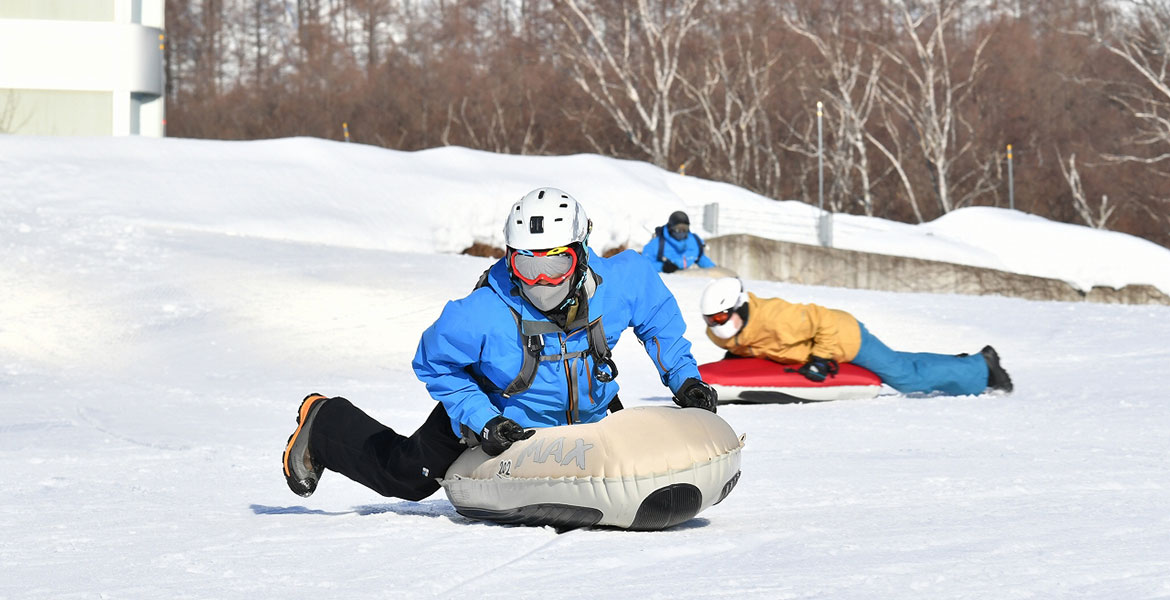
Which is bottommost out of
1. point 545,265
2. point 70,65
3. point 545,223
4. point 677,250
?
point 545,265

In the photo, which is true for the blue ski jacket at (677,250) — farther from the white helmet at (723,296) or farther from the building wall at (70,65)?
the building wall at (70,65)

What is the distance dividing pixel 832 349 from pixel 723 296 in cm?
76

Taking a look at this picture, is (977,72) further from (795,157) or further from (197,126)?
(197,126)

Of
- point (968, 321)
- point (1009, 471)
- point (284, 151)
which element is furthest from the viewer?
point (284, 151)

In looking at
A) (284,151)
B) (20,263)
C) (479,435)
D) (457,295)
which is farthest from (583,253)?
(284,151)

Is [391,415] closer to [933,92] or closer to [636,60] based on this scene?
[933,92]

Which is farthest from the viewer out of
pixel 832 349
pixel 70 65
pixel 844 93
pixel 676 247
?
pixel 844 93

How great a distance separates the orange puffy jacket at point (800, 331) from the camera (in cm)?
809

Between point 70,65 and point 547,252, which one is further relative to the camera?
point 70,65

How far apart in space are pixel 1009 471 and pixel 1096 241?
15989mm

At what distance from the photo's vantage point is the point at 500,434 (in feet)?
12.4

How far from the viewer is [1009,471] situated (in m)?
4.97

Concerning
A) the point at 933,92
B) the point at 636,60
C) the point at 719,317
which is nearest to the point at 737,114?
the point at 636,60

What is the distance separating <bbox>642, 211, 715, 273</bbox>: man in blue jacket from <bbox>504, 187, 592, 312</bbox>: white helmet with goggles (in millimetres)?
10490
